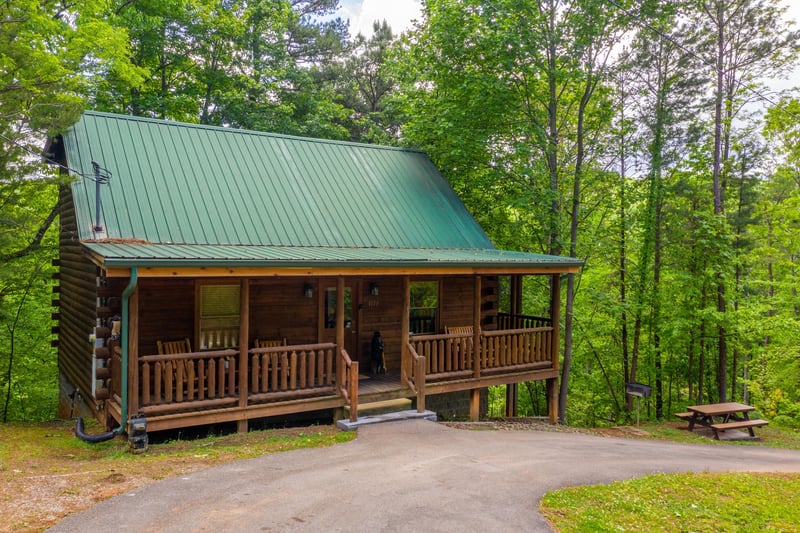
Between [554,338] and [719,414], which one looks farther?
[719,414]

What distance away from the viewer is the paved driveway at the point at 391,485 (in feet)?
18.8

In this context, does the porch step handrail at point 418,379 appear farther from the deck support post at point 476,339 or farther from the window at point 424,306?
the window at point 424,306

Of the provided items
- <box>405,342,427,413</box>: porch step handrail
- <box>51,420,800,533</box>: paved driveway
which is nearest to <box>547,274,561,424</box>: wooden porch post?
<box>51,420,800,533</box>: paved driveway

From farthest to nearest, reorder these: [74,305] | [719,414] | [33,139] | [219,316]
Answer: [719,414]
[74,305]
[219,316]
[33,139]

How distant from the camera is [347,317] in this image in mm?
13008

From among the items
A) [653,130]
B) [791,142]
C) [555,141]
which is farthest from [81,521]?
[791,142]

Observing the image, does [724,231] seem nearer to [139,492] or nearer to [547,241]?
[547,241]

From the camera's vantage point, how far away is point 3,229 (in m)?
9.84

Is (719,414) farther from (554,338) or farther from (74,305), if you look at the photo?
(74,305)

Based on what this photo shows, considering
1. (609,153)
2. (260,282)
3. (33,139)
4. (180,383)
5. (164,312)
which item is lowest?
(180,383)

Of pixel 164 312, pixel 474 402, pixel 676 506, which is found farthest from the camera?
pixel 474 402

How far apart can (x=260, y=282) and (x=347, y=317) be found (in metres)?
2.40

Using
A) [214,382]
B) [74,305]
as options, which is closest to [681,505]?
[214,382]

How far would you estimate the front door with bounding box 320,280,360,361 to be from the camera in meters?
12.5
